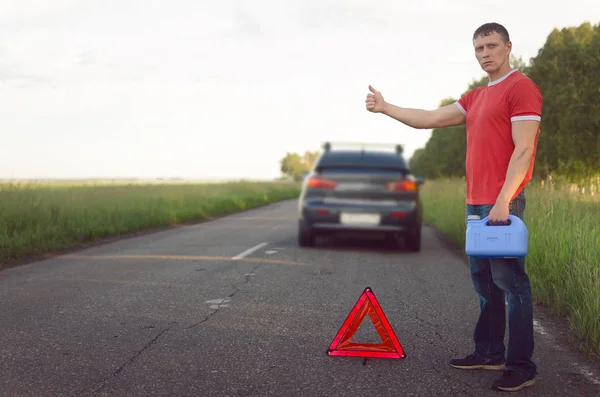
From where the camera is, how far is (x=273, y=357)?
365 cm

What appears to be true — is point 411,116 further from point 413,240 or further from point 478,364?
point 413,240

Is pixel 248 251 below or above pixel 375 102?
below

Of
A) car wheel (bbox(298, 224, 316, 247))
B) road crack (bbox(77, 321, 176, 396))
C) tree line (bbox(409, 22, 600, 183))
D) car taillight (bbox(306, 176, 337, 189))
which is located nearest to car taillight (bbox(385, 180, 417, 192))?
car taillight (bbox(306, 176, 337, 189))

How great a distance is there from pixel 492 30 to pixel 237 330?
9.29ft

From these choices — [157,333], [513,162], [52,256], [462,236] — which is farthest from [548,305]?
[52,256]

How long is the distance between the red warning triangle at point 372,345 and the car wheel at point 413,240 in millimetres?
5564

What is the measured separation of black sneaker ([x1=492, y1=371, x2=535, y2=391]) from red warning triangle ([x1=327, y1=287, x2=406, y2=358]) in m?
0.69

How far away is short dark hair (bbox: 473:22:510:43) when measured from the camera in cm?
313

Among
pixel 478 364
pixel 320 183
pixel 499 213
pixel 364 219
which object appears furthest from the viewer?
pixel 320 183

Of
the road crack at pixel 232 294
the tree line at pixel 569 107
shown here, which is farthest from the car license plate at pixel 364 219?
the tree line at pixel 569 107

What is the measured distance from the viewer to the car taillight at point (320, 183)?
30.0ft

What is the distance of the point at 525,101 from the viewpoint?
117 inches

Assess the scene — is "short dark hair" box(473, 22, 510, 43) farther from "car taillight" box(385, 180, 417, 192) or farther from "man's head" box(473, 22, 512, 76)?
"car taillight" box(385, 180, 417, 192)

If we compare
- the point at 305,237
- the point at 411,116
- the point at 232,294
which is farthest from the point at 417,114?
the point at 305,237
